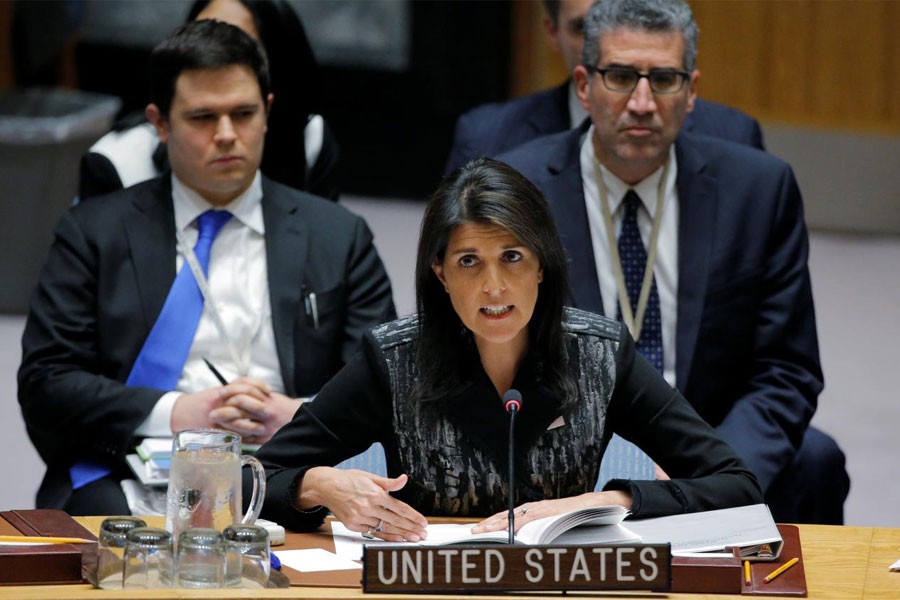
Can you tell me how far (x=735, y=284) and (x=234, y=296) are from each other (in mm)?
1185

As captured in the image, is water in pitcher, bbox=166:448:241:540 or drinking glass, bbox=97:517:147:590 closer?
drinking glass, bbox=97:517:147:590

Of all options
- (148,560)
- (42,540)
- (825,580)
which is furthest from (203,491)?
(825,580)

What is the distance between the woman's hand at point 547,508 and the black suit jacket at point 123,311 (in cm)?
117

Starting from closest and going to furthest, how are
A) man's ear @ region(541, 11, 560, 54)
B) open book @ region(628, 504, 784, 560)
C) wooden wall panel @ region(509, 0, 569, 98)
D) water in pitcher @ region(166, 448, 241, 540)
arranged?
water in pitcher @ region(166, 448, 241, 540)
open book @ region(628, 504, 784, 560)
man's ear @ region(541, 11, 560, 54)
wooden wall panel @ region(509, 0, 569, 98)

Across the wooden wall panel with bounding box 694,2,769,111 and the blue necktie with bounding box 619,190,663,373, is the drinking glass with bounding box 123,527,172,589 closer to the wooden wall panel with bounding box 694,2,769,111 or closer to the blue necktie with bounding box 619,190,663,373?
the blue necktie with bounding box 619,190,663,373

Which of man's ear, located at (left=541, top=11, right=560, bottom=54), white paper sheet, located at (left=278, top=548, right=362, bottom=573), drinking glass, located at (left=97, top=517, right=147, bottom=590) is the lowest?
white paper sheet, located at (left=278, top=548, right=362, bottom=573)

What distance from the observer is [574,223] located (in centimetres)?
373

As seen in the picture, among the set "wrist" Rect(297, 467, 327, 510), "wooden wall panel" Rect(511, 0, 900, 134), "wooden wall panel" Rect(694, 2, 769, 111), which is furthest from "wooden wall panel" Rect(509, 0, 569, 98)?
"wrist" Rect(297, 467, 327, 510)

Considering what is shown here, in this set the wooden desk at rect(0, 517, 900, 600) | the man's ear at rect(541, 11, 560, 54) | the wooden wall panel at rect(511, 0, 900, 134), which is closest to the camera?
the wooden desk at rect(0, 517, 900, 600)

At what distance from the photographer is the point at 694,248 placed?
3701 mm

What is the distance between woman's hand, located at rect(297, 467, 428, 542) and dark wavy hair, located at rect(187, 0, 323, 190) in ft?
6.04

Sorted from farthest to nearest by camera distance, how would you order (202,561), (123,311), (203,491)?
1. (123,311)
2. (203,491)
3. (202,561)

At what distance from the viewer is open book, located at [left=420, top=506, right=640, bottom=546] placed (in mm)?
2414

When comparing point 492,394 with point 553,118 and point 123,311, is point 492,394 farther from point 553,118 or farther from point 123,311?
point 553,118
